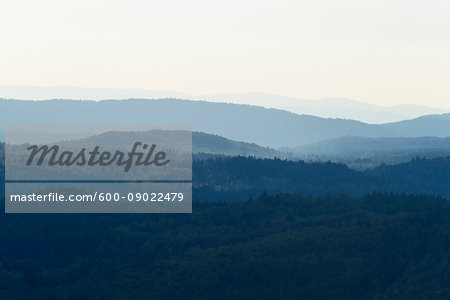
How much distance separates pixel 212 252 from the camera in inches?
6127

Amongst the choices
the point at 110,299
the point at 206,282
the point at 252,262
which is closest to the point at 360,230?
the point at 252,262

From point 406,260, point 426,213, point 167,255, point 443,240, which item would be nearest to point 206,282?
point 167,255

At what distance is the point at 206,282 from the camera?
136 m

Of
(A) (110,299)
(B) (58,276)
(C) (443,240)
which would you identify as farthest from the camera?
(C) (443,240)

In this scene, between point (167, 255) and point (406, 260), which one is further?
point (167, 255)

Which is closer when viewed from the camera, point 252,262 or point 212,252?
point 252,262

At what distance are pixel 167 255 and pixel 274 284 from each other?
1092 inches

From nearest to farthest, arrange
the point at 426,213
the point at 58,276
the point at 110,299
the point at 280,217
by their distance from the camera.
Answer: the point at 110,299
the point at 58,276
the point at 426,213
the point at 280,217

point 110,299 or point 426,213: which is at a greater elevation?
point 426,213

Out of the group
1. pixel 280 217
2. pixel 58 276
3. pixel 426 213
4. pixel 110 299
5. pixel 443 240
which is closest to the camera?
pixel 110 299

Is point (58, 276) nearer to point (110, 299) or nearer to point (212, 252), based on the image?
point (110, 299)

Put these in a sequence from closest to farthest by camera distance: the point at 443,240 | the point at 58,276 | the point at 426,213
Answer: the point at 58,276 → the point at 443,240 → the point at 426,213

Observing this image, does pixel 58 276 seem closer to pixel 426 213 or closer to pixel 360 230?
pixel 360 230

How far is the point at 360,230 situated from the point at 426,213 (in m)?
17.3
